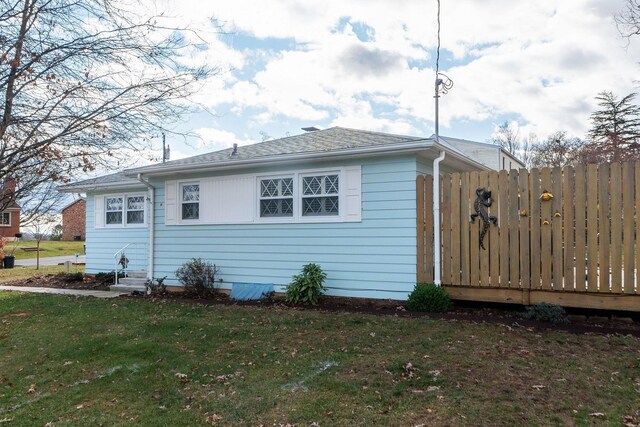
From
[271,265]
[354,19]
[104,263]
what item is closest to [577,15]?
[354,19]

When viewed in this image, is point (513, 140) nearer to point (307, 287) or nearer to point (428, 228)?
point (428, 228)

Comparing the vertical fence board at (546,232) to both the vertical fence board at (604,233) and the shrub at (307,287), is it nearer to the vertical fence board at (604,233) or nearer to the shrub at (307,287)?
the vertical fence board at (604,233)

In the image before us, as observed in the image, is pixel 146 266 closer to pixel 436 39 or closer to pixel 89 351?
pixel 89 351

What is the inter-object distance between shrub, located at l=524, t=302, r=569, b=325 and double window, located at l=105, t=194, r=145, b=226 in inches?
399

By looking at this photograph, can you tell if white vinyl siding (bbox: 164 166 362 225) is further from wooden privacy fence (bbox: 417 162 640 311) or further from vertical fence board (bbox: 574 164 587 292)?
vertical fence board (bbox: 574 164 587 292)

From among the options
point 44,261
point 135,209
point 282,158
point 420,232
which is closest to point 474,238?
point 420,232

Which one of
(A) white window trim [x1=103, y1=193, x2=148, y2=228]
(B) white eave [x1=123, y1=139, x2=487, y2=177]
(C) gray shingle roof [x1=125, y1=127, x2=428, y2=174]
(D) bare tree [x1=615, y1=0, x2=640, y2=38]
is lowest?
(A) white window trim [x1=103, y1=193, x2=148, y2=228]

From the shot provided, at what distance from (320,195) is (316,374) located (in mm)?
4689

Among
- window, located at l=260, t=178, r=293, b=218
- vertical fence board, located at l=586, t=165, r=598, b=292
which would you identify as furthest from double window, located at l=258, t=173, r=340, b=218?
vertical fence board, located at l=586, t=165, r=598, b=292

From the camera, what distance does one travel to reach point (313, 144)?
30.3 ft

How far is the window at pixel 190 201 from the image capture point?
10148mm

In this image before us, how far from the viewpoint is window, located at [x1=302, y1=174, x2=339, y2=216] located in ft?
27.5

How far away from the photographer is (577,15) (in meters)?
9.59

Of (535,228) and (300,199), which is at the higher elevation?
(300,199)
